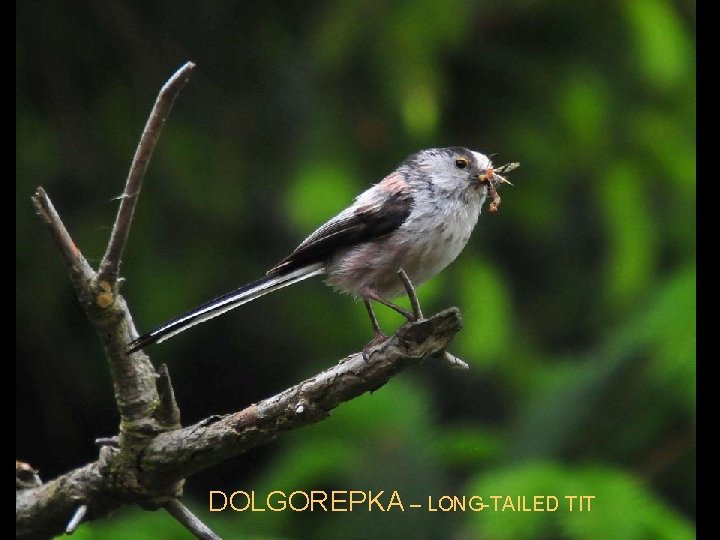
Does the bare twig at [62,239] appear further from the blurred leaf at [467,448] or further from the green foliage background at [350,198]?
the blurred leaf at [467,448]

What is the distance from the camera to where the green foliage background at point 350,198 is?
4484 millimetres

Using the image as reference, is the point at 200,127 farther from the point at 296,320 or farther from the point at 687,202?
the point at 687,202

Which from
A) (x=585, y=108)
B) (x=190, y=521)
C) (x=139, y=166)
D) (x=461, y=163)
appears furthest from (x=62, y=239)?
(x=585, y=108)

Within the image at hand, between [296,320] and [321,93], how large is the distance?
3.93 ft

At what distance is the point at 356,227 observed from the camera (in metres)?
3.40

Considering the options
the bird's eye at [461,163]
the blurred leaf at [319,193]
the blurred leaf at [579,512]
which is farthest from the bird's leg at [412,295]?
the blurred leaf at [319,193]

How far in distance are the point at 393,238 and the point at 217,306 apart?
628mm

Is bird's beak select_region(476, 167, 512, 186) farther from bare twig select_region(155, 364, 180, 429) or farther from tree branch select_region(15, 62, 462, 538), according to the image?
bare twig select_region(155, 364, 180, 429)

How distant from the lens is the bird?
3.33 m

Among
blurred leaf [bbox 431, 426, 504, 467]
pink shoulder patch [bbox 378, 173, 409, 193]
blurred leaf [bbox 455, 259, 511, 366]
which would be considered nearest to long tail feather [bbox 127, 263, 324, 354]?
pink shoulder patch [bbox 378, 173, 409, 193]

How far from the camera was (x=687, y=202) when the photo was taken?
5.35m

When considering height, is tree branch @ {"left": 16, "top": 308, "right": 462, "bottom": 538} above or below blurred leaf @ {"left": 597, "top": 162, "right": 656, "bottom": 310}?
below

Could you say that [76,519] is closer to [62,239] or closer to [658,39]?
[62,239]

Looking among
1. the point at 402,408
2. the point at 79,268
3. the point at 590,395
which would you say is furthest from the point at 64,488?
the point at 590,395
